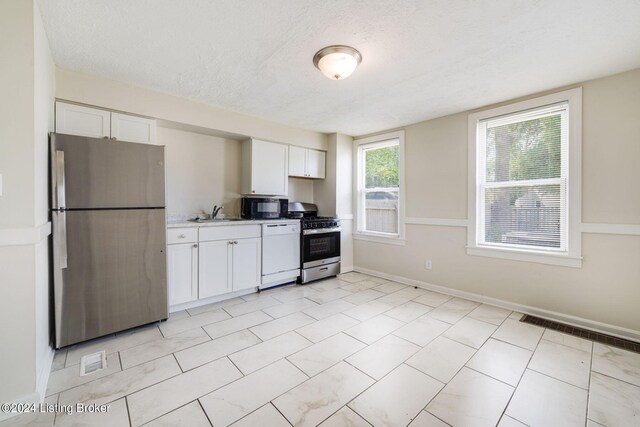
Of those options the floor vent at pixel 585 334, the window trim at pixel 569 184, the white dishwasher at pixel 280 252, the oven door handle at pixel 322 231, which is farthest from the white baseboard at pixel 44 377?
the window trim at pixel 569 184

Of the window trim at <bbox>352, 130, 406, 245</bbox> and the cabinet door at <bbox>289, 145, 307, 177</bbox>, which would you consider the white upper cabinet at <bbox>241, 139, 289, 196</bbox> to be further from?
the window trim at <bbox>352, 130, 406, 245</bbox>

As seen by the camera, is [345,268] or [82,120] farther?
[345,268]

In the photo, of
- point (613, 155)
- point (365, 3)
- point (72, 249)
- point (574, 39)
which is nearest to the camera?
point (365, 3)

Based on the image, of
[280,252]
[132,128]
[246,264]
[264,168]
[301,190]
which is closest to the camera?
[132,128]

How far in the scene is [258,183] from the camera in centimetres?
392

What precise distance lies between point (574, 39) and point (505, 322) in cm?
251

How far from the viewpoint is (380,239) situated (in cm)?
442

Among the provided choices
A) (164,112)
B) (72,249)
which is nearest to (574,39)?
(164,112)

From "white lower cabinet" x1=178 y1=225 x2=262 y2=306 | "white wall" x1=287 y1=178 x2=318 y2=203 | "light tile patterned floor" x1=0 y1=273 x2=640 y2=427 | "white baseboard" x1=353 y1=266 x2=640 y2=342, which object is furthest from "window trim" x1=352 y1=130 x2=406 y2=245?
"white lower cabinet" x1=178 y1=225 x2=262 y2=306

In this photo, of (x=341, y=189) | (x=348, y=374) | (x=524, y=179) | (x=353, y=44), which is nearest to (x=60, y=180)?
(x=353, y=44)

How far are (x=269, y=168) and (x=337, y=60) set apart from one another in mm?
2157

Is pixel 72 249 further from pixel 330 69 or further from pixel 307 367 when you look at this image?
pixel 330 69

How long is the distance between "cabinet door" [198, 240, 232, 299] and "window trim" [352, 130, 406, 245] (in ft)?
7.54

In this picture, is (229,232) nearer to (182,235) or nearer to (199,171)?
(182,235)
